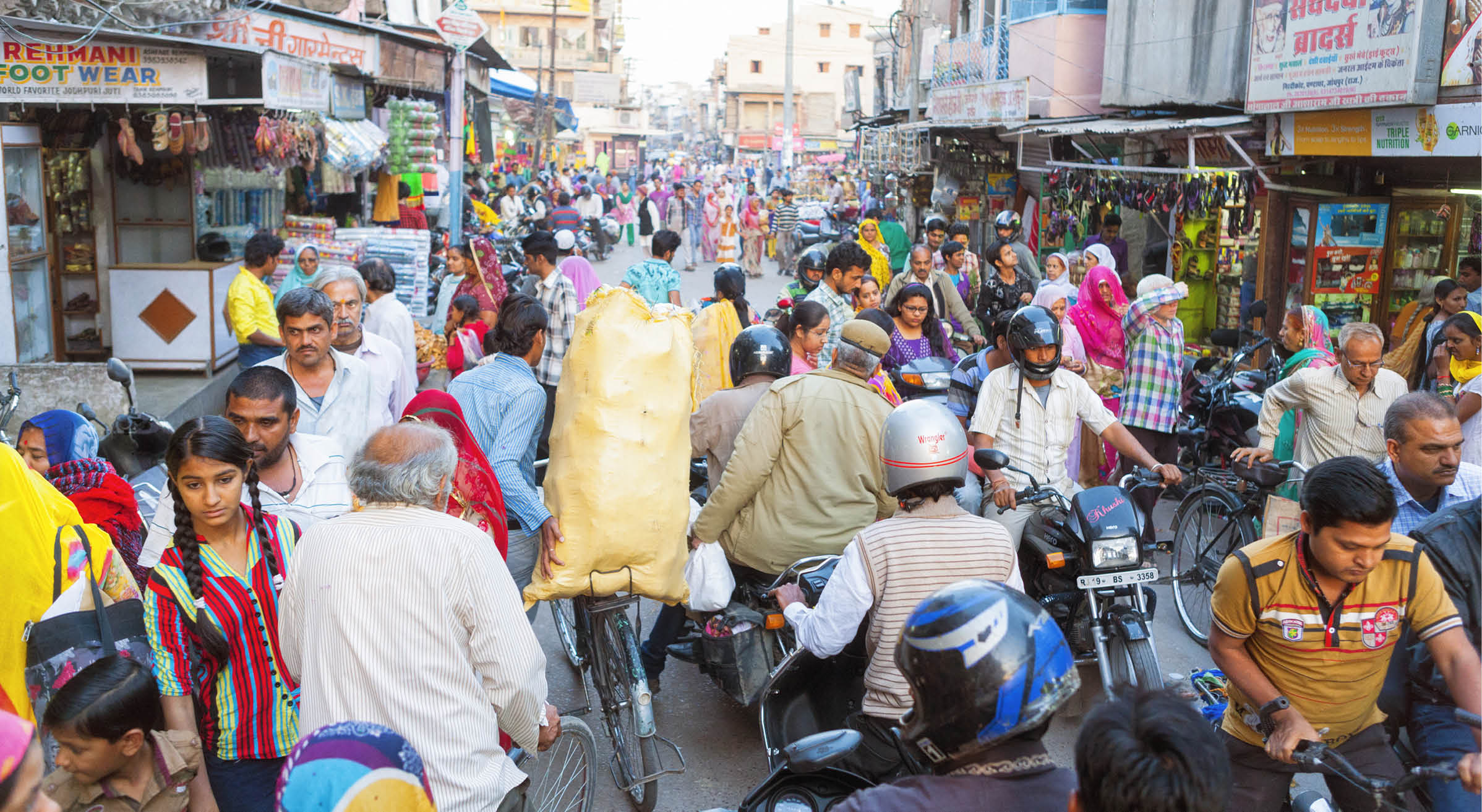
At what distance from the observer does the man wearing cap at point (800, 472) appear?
185 inches

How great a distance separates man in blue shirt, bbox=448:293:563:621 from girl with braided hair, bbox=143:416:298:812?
3.99 ft

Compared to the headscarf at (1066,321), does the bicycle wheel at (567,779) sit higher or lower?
lower

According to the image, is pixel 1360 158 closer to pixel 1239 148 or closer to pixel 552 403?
pixel 1239 148

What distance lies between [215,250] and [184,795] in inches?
343

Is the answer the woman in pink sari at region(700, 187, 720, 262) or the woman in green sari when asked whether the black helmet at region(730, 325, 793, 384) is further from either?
the woman in pink sari at region(700, 187, 720, 262)

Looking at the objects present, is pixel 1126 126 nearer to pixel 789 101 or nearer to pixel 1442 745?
pixel 1442 745

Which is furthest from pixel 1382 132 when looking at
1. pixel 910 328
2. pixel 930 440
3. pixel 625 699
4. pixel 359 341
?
pixel 625 699

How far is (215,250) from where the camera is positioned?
1067cm

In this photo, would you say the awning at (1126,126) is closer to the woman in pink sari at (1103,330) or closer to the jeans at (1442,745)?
the woman in pink sari at (1103,330)

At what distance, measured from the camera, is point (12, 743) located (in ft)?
5.63

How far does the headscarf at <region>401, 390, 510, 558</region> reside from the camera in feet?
12.9

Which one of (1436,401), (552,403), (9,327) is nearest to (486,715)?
(1436,401)

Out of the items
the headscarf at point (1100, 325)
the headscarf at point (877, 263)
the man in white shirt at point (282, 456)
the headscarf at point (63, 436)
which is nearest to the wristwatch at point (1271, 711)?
the man in white shirt at point (282, 456)

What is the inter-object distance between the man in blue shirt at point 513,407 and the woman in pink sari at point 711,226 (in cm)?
2061
